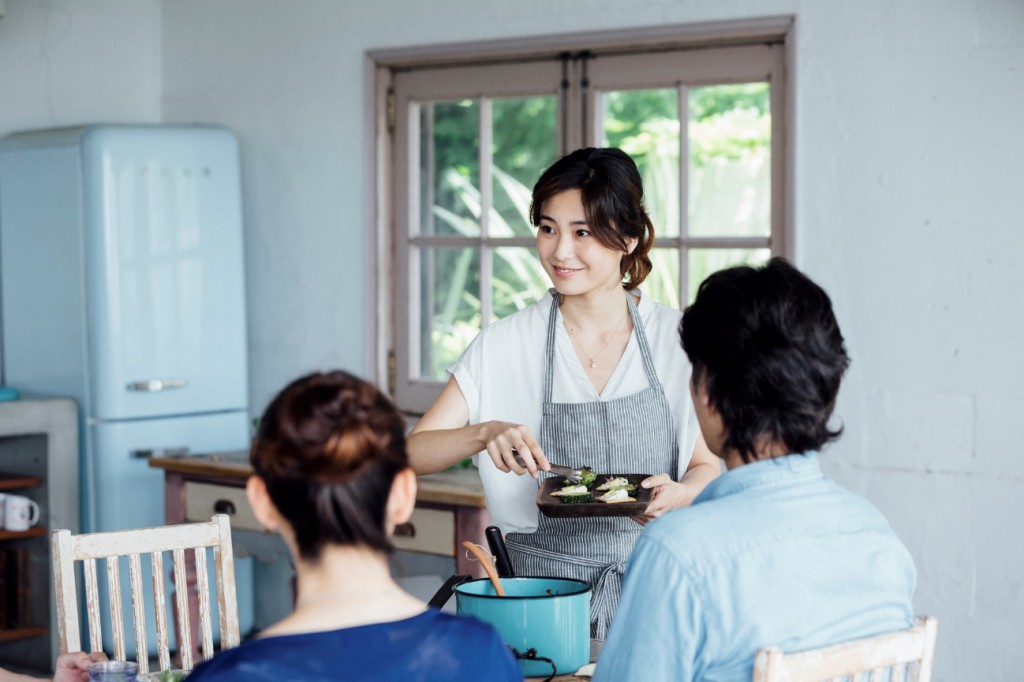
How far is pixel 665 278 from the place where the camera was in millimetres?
3535

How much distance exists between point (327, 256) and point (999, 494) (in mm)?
2155

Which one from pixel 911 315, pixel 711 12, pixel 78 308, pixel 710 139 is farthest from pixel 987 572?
pixel 78 308

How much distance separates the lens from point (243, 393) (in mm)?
4016

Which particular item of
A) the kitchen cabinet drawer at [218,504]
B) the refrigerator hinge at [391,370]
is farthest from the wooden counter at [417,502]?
the refrigerator hinge at [391,370]

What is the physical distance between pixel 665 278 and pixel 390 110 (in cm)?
107

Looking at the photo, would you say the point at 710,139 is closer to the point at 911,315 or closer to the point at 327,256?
the point at 911,315

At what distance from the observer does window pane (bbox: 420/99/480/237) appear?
12.6 feet

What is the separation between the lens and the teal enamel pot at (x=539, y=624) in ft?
5.06

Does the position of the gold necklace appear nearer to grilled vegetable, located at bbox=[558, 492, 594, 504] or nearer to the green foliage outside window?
grilled vegetable, located at bbox=[558, 492, 594, 504]

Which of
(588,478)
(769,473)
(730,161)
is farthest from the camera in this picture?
(730,161)

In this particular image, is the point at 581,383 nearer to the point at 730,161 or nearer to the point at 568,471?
the point at 568,471

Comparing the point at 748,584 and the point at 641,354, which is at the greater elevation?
the point at 641,354

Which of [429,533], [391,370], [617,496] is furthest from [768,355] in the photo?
[391,370]

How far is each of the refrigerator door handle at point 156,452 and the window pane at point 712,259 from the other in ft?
5.38
